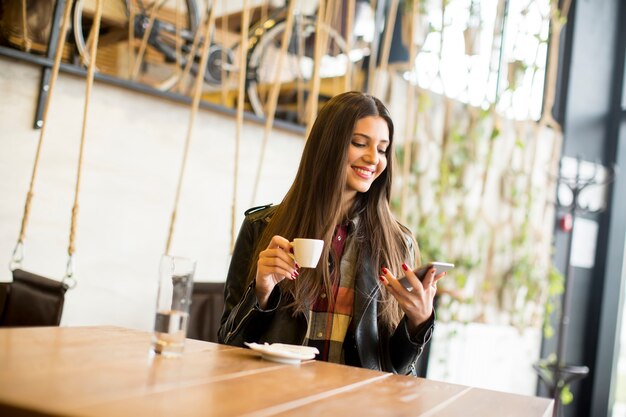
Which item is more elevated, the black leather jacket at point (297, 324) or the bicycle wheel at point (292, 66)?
the bicycle wheel at point (292, 66)

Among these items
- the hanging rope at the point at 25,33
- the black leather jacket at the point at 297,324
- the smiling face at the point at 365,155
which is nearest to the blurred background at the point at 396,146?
the hanging rope at the point at 25,33

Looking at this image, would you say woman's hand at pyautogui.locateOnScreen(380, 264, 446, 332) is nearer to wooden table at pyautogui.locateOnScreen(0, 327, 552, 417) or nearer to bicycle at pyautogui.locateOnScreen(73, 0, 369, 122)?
wooden table at pyautogui.locateOnScreen(0, 327, 552, 417)

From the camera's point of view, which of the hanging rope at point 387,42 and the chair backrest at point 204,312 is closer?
the chair backrest at point 204,312

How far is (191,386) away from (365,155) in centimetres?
107

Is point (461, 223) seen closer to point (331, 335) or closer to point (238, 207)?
point (238, 207)

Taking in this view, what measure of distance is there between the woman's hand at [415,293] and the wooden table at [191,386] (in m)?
0.23

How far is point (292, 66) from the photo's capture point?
3836 millimetres

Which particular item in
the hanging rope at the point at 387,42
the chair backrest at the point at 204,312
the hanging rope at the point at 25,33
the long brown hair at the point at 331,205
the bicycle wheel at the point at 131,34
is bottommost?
the chair backrest at the point at 204,312

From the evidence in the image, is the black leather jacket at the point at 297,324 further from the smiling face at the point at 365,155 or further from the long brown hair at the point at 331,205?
the smiling face at the point at 365,155

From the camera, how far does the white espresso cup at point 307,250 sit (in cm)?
153

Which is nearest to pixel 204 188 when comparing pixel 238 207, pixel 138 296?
pixel 238 207

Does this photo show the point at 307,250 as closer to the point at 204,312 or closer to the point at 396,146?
the point at 204,312

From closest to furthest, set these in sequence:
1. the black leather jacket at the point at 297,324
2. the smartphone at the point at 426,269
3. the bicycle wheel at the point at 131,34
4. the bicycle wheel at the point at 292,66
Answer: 1. the smartphone at the point at 426,269
2. the black leather jacket at the point at 297,324
3. the bicycle wheel at the point at 131,34
4. the bicycle wheel at the point at 292,66

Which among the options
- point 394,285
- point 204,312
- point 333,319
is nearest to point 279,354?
point 394,285
